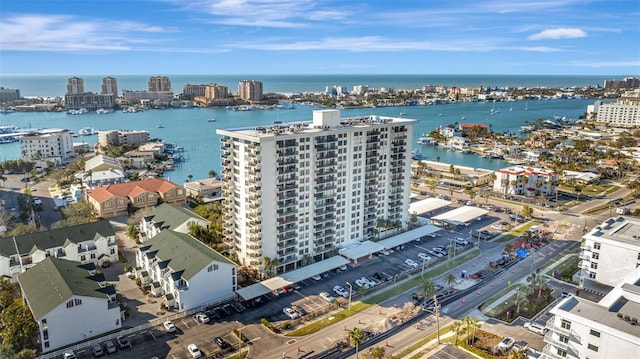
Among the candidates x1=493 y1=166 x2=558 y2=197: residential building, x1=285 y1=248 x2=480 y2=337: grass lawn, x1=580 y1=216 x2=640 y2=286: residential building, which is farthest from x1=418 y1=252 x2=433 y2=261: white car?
x1=493 y1=166 x2=558 y2=197: residential building

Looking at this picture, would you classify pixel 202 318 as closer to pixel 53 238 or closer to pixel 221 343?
pixel 221 343

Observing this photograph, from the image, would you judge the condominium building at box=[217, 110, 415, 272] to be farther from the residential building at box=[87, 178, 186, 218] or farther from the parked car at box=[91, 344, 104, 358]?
the residential building at box=[87, 178, 186, 218]

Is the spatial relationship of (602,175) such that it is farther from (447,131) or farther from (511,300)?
(511,300)

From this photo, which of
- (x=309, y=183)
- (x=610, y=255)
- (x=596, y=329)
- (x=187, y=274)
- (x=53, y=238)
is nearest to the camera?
(x=596, y=329)

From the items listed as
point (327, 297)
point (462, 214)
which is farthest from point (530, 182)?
point (327, 297)

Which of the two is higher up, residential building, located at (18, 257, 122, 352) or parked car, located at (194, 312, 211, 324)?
residential building, located at (18, 257, 122, 352)

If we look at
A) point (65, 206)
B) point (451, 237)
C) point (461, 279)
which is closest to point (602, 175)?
point (451, 237)
